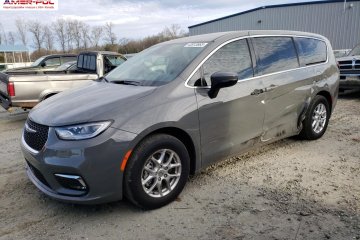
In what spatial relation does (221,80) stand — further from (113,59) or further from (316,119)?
(113,59)

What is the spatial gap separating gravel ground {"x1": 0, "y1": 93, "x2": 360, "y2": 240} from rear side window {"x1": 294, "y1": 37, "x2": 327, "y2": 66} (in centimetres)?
152

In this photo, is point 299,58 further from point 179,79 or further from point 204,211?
point 204,211

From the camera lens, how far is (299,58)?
4945 millimetres

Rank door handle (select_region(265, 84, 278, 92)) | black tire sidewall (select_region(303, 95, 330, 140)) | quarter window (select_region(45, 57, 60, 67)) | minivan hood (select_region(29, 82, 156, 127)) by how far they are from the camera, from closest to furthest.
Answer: minivan hood (select_region(29, 82, 156, 127)) < door handle (select_region(265, 84, 278, 92)) < black tire sidewall (select_region(303, 95, 330, 140)) < quarter window (select_region(45, 57, 60, 67))

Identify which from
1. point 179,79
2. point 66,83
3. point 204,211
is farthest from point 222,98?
point 66,83

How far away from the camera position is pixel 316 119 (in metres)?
5.48

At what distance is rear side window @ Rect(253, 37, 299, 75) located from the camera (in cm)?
432

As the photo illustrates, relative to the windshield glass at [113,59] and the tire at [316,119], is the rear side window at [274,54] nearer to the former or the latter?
the tire at [316,119]

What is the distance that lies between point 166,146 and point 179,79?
0.77m

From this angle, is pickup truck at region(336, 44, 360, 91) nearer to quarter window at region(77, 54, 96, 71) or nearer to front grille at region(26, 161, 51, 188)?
quarter window at region(77, 54, 96, 71)

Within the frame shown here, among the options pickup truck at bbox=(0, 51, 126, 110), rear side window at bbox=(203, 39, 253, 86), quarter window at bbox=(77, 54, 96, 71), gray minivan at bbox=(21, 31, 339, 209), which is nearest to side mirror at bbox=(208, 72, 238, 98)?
gray minivan at bbox=(21, 31, 339, 209)

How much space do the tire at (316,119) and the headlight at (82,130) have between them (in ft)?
11.4

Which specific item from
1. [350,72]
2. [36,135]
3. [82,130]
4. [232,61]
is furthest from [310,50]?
[350,72]

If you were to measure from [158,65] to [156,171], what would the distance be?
1.40m
